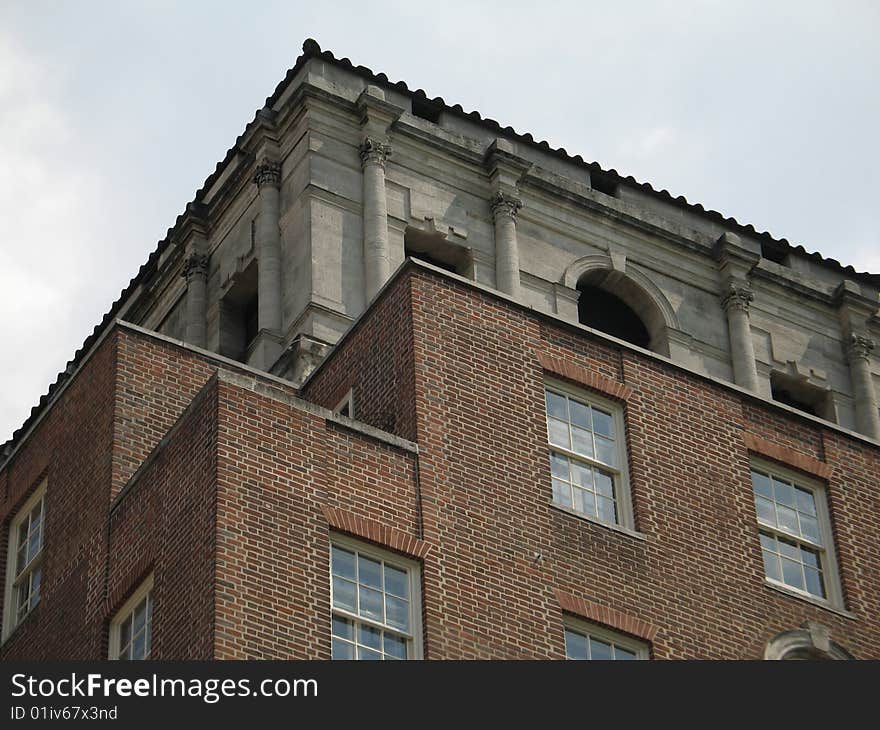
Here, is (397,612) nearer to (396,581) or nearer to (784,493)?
(396,581)

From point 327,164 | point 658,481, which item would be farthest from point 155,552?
point 327,164

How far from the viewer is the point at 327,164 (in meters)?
55.6

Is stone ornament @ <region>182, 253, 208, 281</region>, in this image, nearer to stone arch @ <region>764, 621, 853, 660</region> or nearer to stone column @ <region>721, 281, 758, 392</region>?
stone column @ <region>721, 281, 758, 392</region>

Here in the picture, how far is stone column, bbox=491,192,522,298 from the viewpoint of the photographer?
184 ft

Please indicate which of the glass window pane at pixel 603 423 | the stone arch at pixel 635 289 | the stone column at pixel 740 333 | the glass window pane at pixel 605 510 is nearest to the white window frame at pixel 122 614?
the glass window pane at pixel 605 510

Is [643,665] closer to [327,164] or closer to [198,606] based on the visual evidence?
[198,606]

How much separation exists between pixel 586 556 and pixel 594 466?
2.01 m

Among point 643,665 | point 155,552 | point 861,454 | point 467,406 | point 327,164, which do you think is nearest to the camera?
point 643,665

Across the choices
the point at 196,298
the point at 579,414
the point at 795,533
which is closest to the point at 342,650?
the point at 579,414

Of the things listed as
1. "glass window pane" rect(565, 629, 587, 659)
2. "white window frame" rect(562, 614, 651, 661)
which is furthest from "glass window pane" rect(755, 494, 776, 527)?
"glass window pane" rect(565, 629, 587, 659)

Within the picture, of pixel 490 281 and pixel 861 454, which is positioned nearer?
pixel 861 454

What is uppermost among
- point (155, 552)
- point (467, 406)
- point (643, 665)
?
point (467, 406)

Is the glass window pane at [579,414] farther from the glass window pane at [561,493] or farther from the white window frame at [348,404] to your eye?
the white window frame at [348,404]

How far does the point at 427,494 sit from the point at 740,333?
21662mm
